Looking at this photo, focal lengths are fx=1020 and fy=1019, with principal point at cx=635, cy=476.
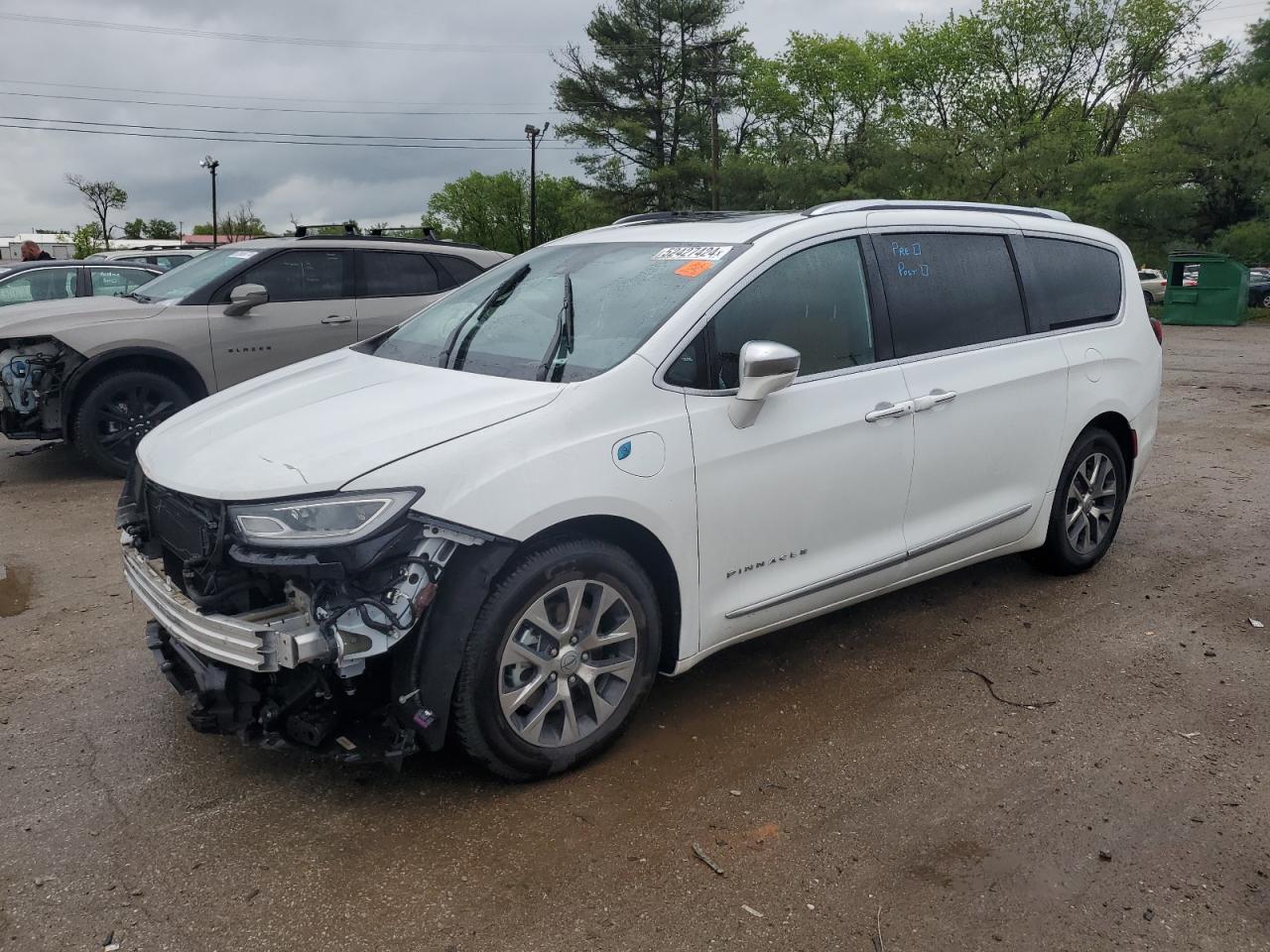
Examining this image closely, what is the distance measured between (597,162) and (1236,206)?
30829 mm

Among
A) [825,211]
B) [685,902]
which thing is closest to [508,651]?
[685,902]

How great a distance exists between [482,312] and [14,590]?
119 inches

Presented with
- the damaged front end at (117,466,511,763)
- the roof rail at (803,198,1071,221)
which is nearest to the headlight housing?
the damaged front end at (117,466,511,763)

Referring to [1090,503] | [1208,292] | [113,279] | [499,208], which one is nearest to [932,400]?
[1090,503]

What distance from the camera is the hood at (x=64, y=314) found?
286 inches

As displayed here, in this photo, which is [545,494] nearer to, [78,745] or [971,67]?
[78,745]

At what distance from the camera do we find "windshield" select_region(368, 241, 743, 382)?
3525mm

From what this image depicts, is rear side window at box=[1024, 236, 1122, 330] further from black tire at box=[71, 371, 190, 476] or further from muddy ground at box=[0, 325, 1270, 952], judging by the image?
black tire at box=[71, 371, 190, 476]

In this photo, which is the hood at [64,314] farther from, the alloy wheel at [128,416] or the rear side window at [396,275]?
the rear side window at [396,275]

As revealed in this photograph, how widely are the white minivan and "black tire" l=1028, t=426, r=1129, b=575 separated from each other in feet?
0.59

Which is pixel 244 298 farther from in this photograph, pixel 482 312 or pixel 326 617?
pixel 326 617

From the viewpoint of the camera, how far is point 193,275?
27.6ft

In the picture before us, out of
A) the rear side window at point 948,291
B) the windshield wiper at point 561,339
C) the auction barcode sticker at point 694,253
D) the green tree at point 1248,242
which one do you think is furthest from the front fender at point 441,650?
the green tree at point 1248,242

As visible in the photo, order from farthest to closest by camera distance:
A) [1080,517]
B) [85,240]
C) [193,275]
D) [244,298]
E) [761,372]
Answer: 1. [85,240]
2. [193,275]
3. [244,298]
4. [1080,517]
5. [761,372]
